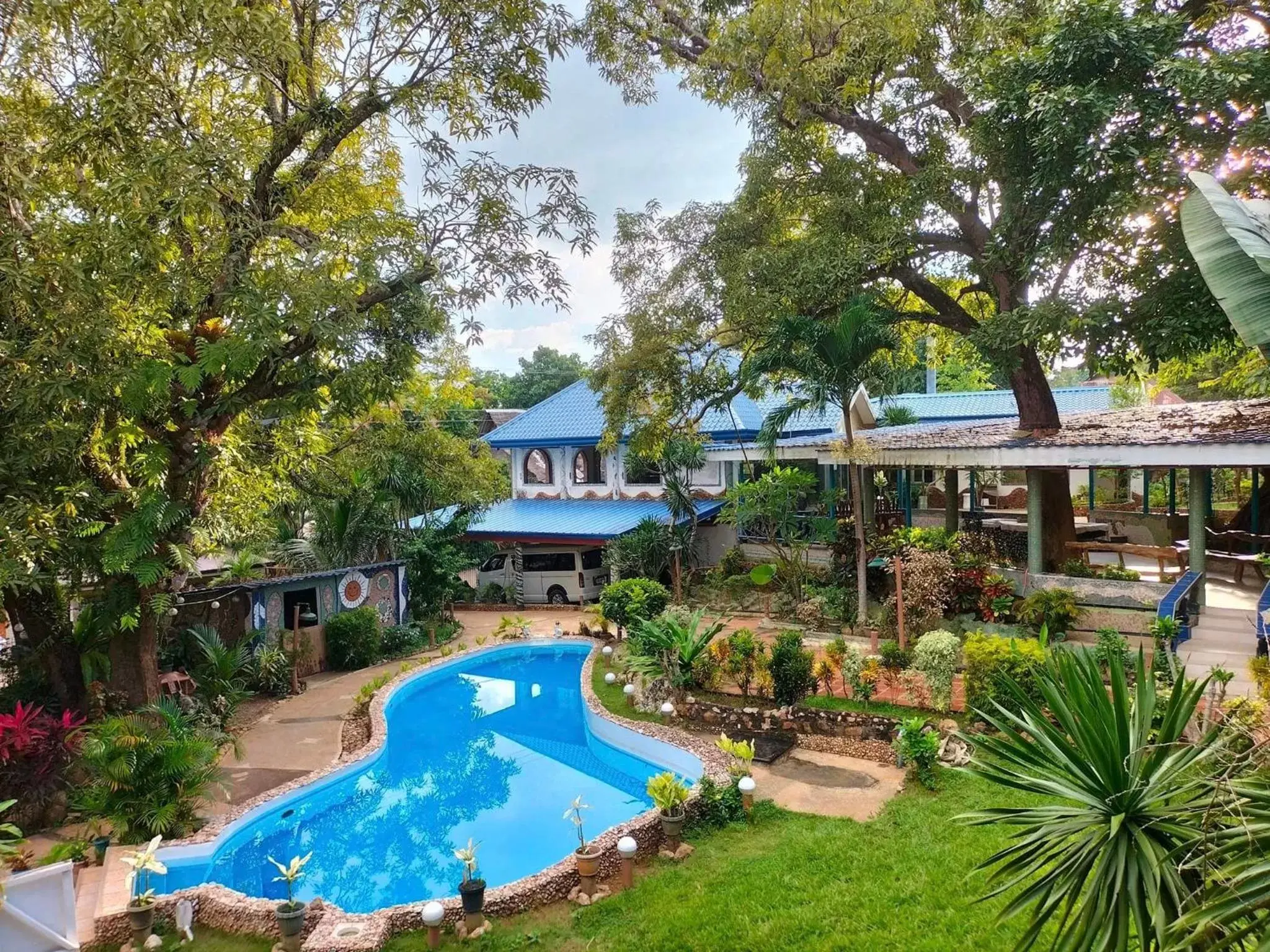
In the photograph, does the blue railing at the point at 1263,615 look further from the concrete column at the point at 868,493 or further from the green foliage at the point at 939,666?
the concrete column at the point at 868,493

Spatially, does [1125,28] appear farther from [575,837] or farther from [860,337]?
[575,837]

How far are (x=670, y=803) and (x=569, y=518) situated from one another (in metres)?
13.9

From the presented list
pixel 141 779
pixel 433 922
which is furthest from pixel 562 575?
pixel 433 922

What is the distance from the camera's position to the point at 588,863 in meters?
6.78

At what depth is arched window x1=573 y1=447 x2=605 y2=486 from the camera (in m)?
22.9

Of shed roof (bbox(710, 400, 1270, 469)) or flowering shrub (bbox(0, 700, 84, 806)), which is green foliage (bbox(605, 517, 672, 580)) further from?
flowering shrub (bbox(0, 700, 84, 806))

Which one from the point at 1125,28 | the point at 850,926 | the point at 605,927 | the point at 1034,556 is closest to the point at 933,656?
the point at 1034,556

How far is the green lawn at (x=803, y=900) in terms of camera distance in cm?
545

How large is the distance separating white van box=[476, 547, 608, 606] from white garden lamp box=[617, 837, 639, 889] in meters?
13.9

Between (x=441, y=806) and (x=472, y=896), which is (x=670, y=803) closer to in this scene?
(x=472, y=896)

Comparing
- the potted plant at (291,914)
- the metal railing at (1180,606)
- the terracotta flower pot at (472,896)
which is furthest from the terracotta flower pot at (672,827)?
the metal railing at (1180,606)

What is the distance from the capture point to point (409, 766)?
36.5 feet

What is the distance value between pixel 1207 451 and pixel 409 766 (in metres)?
12.2

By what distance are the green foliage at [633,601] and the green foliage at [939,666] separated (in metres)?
5.95
